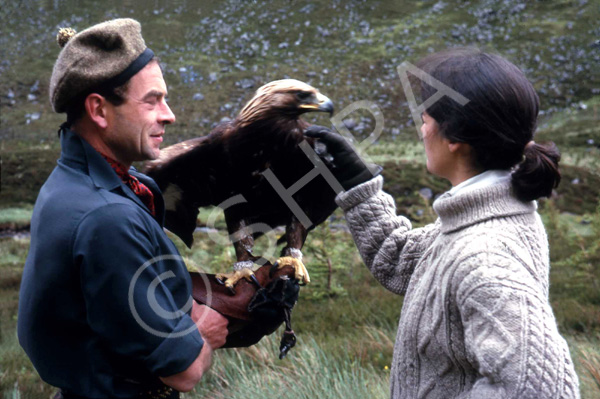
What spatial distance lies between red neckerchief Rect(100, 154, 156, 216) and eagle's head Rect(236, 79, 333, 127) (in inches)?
16.4

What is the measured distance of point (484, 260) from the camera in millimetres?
1651

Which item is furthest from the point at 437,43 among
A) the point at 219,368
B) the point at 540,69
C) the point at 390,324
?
the point at 219,368

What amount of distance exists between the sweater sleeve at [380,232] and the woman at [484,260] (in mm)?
280

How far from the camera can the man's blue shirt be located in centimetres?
171

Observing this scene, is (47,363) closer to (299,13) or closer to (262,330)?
(262,330)

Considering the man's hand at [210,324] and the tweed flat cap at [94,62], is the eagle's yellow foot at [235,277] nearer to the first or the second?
the man's hand at [210,324]

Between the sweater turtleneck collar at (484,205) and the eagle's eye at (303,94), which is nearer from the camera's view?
the sweater turtleneck collar at (484,205)

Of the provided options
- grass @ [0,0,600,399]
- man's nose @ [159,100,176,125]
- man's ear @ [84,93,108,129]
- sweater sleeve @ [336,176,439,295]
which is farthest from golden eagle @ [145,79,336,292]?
grass @ [0,0,600,399]

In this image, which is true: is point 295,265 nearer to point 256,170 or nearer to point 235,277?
point 235,277

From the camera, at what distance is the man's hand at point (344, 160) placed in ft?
7.43

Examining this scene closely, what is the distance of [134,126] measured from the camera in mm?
1910

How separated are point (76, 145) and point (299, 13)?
1671cm

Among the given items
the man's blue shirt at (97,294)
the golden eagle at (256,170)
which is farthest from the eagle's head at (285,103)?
the man's blue shirt at (97,294)

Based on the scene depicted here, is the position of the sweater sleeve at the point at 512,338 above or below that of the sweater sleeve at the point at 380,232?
above
